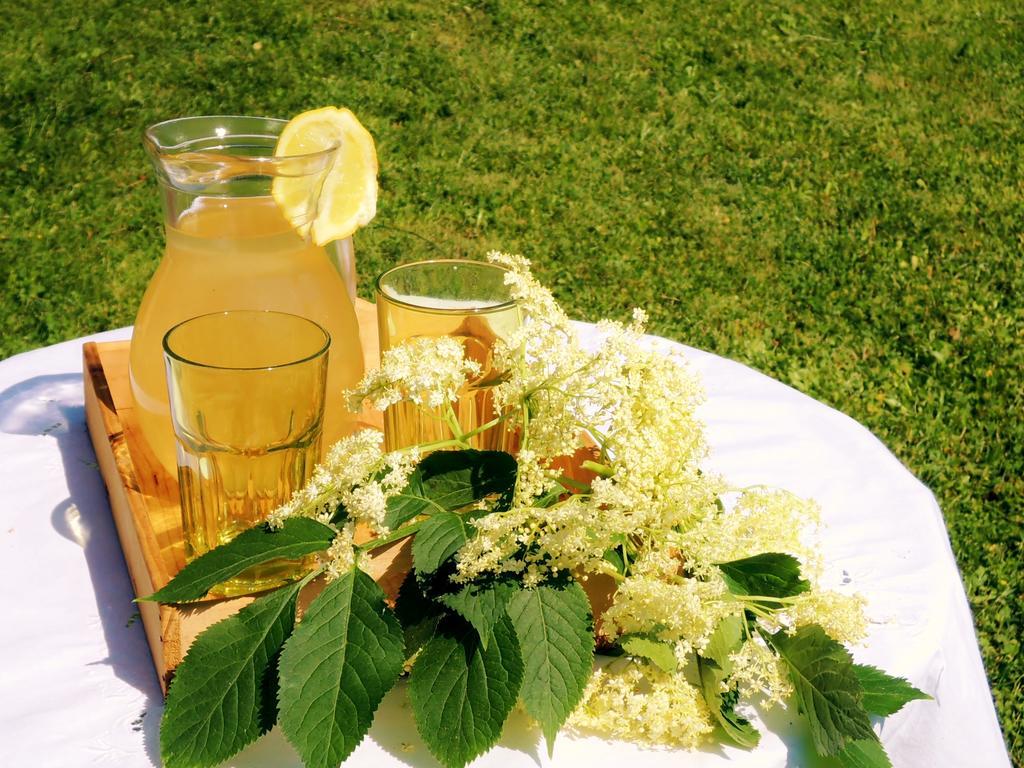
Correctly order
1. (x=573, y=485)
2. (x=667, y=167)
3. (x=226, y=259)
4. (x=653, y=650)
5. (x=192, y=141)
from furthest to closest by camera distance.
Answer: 1. (x=667, y=167)
2. (x=192, y=141)
3. (x=226, y=259)
4. (x=573, y=485)
5. (x=653, y=650)

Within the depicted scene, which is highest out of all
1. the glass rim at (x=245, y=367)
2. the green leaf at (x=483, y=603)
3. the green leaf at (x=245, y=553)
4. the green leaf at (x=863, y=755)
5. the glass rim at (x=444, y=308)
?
the glass rim at (x=245, y=367)

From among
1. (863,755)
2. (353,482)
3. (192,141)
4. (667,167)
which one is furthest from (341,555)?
(667,167)

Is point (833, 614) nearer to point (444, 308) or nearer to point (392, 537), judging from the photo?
point (392, 537)

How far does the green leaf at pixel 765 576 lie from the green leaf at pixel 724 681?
0.15ft

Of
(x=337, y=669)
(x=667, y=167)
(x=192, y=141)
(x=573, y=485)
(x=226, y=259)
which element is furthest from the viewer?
(x=667, y=167)

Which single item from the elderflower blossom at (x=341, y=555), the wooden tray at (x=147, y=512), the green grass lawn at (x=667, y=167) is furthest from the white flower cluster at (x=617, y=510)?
the green grass lawn at (x=667, y=167)

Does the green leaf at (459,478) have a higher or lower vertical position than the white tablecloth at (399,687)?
higher

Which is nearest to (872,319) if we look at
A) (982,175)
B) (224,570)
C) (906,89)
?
(982,175)

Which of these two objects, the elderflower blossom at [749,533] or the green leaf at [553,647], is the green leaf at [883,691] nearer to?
the elderflower blossom at [749,533]

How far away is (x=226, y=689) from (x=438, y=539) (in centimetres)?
23

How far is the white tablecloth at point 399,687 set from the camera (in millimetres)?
961

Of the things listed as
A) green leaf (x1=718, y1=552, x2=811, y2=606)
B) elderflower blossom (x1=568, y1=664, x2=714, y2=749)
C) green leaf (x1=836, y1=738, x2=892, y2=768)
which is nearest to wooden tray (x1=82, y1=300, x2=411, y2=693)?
elderflower blossom (x1=568, y1=664, x2=714, y2=749)

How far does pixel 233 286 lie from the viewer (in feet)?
4.02

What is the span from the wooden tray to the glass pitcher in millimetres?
48
